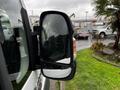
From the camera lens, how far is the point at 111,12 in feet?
49.3

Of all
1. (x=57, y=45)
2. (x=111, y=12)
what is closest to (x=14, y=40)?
(x=57, y=45)

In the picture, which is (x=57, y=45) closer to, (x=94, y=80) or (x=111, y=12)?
(x=94, y=80)

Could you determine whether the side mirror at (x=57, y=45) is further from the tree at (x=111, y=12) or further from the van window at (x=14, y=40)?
the tree at (x=111, y=12)

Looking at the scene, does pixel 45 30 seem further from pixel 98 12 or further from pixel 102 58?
pixel 98 12

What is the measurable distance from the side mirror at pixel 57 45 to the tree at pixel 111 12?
536 inches

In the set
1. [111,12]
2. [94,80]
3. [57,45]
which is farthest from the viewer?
[111,12]

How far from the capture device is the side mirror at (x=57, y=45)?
5.46 feet

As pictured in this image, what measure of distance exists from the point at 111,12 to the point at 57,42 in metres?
13.8

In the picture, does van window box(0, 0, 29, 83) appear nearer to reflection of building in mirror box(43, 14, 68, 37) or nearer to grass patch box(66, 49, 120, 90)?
reflection of building in mirror box(43, 14, 68, 37)

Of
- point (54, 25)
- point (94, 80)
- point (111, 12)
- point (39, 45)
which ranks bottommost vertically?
point (94, 80)

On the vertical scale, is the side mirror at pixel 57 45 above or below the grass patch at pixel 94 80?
above

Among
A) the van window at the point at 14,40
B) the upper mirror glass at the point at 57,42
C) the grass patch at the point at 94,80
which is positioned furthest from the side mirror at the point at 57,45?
the grass patch at the point at 94,80

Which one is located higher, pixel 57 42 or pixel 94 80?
pixel 57 42

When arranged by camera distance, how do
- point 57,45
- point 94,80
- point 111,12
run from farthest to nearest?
1. point 111,12
2. point 94,80
3. point 57,45
